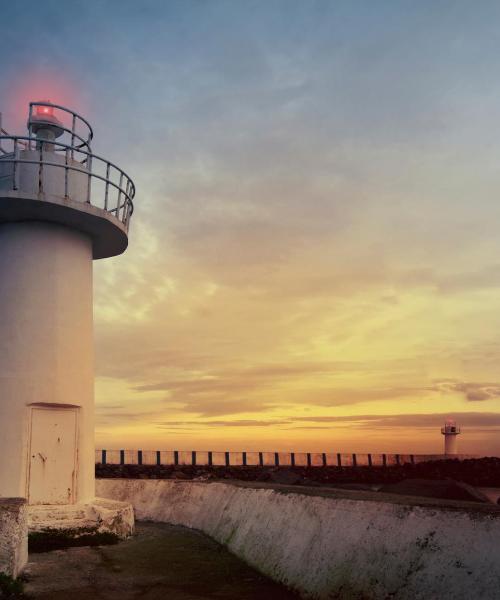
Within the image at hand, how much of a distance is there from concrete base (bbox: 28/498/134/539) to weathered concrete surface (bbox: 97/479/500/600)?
8.31 ft

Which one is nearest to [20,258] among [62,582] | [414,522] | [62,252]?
[62,252]

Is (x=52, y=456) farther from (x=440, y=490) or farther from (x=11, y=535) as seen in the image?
(x=440, y=490)

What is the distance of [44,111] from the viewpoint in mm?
13172

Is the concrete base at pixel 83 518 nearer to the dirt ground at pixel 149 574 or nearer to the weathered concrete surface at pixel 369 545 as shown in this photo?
the dirt ground at pixel 149 574

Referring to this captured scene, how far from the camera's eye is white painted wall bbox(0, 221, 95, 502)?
11.7m

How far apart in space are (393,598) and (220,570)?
3.68 metres

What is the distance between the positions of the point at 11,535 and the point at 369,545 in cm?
472

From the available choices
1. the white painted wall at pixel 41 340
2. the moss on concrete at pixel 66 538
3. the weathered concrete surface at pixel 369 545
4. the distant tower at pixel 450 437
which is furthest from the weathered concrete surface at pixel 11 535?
the distant tower at pixel 450 437

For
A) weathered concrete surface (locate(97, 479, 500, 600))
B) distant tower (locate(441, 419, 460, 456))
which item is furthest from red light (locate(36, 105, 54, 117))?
distant tower (locate(441, 419, 460, 456))

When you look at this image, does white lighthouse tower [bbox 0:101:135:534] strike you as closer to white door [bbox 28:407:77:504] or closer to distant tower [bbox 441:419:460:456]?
white door [bbox 28:407:77:504]

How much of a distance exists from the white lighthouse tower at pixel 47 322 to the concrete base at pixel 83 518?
34 mm

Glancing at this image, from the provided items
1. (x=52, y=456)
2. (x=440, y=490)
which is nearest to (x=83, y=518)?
(x=52, y=456)

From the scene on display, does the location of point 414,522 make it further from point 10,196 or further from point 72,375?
point 10,196

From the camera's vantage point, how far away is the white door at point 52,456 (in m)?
11.8
